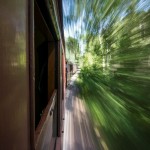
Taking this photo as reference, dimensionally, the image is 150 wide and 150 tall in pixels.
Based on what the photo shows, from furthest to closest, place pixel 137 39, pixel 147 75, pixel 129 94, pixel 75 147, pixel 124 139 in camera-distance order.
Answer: pixel 75 147 → pixel 124 139 → pixel 129 94 → pixel 137 39 → pixel 147 75

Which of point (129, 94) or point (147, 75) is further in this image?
point (129, 94)

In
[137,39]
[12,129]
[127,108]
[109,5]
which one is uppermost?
[109,5]

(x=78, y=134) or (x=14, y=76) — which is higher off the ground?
(x=14, y=76)

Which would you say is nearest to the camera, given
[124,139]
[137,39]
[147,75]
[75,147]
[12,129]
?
[12,129]

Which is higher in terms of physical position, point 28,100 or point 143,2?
point 143,2

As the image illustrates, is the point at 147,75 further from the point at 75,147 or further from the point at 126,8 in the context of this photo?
the point at 75,147

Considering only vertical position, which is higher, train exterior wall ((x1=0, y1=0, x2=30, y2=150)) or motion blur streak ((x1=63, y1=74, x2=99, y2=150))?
train exterior wall ((x1=0, y1=0, x2=30, y2=150))

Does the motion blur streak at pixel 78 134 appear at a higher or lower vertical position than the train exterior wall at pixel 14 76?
lower

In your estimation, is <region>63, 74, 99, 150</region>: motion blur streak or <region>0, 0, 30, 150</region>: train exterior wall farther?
<region>63, 74, 99, 150</region>: motion blur streak

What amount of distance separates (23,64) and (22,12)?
0.15 metres

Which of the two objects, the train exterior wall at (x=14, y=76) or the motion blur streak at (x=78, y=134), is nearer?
the train exterior wall at (x=14, y=76)

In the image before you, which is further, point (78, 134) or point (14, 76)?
point (78, 134)

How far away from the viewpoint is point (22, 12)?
592mm

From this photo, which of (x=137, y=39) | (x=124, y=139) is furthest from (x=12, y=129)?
(x=124, y=139)
